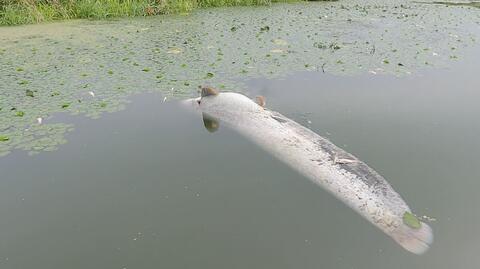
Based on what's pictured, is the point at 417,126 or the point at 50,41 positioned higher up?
the point at 50,41

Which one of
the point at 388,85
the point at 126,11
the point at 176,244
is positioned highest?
the point at 126,11

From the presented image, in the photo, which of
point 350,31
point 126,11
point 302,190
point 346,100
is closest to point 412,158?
point 302,190

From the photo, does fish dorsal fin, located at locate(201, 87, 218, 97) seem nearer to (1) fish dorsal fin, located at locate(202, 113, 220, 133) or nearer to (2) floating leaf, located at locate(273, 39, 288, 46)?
(1) fish dorsal fin, located at locate(202, 113, 220, 133)

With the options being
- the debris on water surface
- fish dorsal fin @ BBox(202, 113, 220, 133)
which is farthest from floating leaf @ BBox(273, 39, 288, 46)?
the debris on water surface

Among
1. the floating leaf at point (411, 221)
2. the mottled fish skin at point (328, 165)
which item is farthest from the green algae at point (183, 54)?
the floating leaf at point (411, 221)

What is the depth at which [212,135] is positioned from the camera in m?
3.88

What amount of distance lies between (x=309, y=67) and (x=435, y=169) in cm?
276

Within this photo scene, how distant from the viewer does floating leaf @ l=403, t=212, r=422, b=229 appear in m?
2.48

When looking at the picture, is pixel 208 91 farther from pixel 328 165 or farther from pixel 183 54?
pixel 183 54

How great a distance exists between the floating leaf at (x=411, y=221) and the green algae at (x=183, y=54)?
2.74 metres

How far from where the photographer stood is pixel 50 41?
23.2 ft

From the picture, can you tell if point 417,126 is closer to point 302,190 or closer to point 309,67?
point 302,190

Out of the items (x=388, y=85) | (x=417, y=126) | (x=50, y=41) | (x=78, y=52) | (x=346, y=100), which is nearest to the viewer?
(x=417, y=126)

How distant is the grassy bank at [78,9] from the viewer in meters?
8.63
